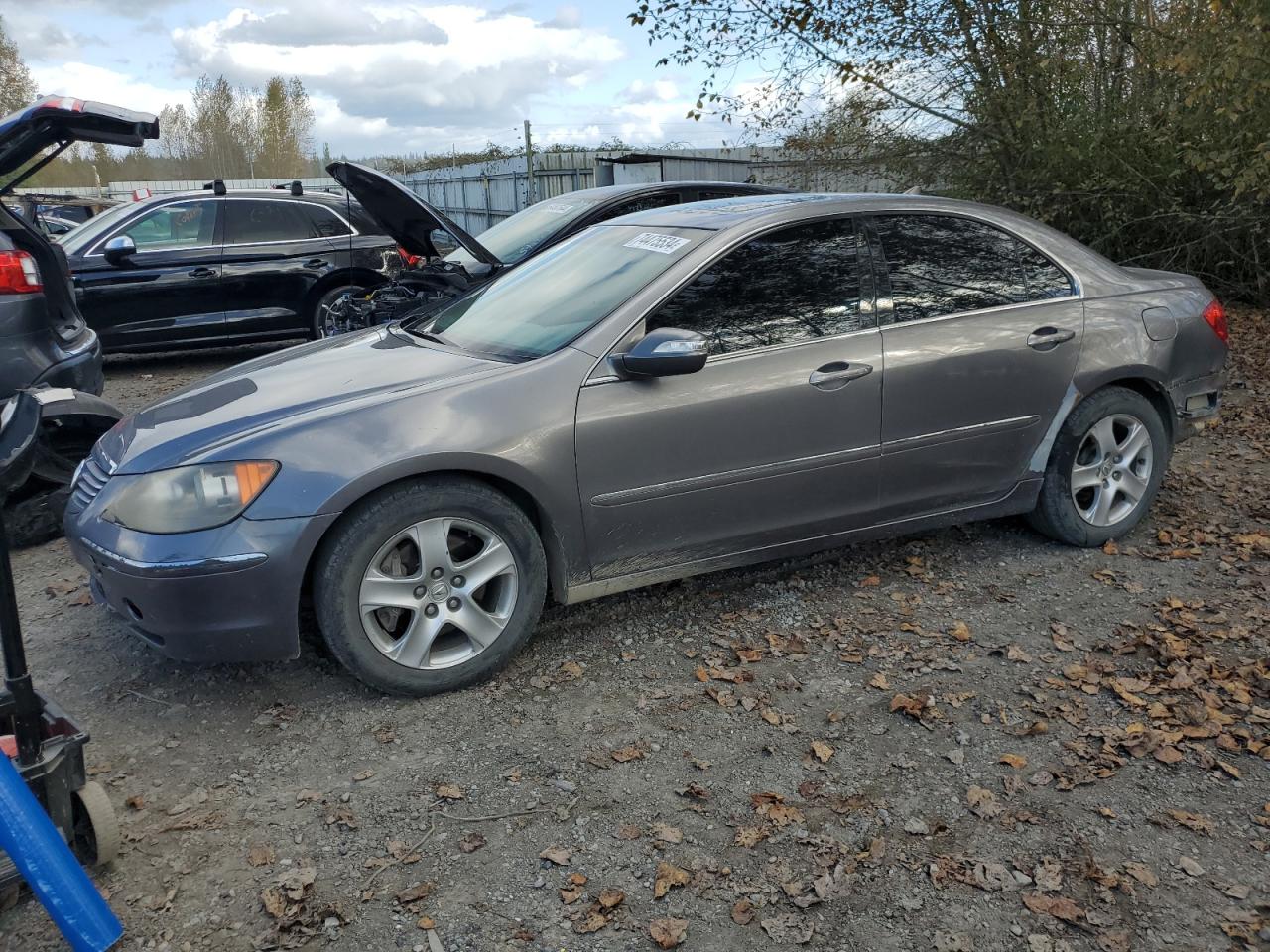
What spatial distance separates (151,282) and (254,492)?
288 inches

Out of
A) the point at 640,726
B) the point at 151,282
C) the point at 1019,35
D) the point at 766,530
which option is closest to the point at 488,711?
the point at 640,726

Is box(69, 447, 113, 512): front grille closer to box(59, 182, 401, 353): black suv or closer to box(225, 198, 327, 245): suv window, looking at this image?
box(59, 182, 401, 353): black suv

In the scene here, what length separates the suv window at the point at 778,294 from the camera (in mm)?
Result: 4137

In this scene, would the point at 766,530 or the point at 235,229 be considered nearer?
the point at 766,530

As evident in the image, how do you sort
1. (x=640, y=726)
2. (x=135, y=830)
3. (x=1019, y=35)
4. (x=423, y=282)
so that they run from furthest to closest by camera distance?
(x=1019, y=35) → (x=423, y=282) → (x=640, y=726) → (x=135, y=830)

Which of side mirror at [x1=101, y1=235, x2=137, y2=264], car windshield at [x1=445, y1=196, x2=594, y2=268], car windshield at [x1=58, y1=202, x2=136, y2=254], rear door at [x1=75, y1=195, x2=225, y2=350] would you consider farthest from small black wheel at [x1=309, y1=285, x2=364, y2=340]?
car windshield at [x1=445, y1=196, x2=594, y2=268]

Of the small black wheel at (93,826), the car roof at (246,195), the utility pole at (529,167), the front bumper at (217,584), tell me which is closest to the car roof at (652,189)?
the car roof at (246,195)

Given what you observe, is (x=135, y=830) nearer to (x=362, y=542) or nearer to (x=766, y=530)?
(x=362, y=542)

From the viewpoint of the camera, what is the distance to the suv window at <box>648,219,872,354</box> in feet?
13.6

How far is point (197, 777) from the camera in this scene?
11.1 feet

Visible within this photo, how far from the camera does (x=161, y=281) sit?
9.83m

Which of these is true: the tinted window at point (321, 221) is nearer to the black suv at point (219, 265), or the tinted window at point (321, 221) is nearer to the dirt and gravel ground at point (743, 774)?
the black suv at point (219, 265)

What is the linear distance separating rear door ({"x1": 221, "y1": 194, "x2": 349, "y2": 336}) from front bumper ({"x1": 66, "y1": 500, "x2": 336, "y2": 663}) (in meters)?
7.04

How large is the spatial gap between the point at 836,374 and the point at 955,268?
88 centimetres
